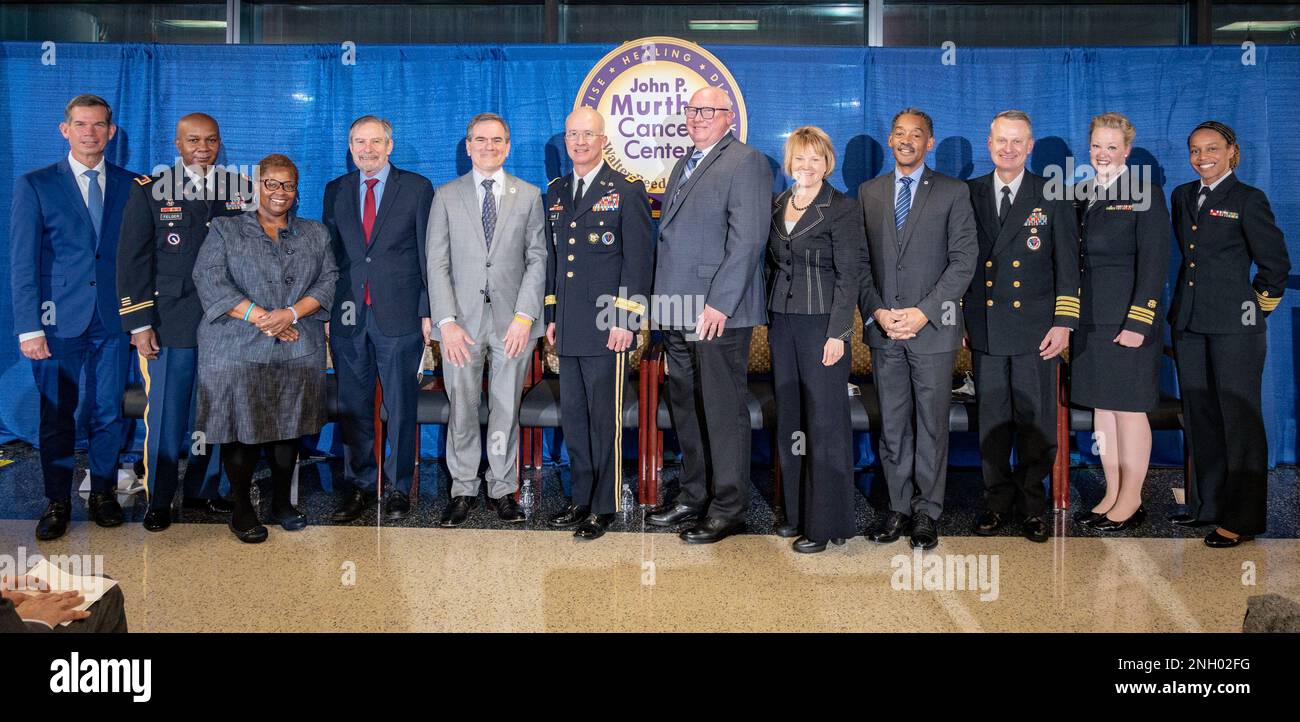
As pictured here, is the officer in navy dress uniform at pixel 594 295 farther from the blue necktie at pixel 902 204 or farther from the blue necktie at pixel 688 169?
the blue necktie at pixel 902 204

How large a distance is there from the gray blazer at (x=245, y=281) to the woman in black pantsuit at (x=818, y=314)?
6.28 ft

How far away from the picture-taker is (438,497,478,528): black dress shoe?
393 centimetres

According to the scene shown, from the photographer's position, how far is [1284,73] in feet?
16.5

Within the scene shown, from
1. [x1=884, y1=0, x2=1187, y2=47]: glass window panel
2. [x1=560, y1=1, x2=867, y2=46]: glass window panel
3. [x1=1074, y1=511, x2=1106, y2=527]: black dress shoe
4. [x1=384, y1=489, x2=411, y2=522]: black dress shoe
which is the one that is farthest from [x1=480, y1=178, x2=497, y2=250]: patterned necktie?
[x1=884, y1=0, x2=1187, y2=47]: glass window panel

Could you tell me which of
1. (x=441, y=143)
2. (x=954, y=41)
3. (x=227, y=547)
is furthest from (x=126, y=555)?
(x=954, y=41)

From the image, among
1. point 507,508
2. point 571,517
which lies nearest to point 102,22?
point 507,508

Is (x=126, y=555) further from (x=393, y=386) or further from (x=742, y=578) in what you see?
(x=742, y=578)

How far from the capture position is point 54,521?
3.79m

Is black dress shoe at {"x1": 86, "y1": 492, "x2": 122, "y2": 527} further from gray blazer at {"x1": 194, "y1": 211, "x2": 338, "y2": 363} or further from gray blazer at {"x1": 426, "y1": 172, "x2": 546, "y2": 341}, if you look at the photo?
gray blazer at {"x1": 426, "y1": 172, "x2": 546, "y2": 341}

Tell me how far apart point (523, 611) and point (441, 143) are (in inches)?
122

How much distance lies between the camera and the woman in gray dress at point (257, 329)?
360cm

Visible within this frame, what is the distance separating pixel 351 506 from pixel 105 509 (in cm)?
100

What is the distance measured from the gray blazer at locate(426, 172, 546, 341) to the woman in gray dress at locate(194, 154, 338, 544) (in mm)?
489

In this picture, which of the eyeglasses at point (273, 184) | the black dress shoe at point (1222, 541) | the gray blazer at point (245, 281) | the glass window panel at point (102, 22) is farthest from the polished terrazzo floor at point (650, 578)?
the glass window panel at point (102, 22)
